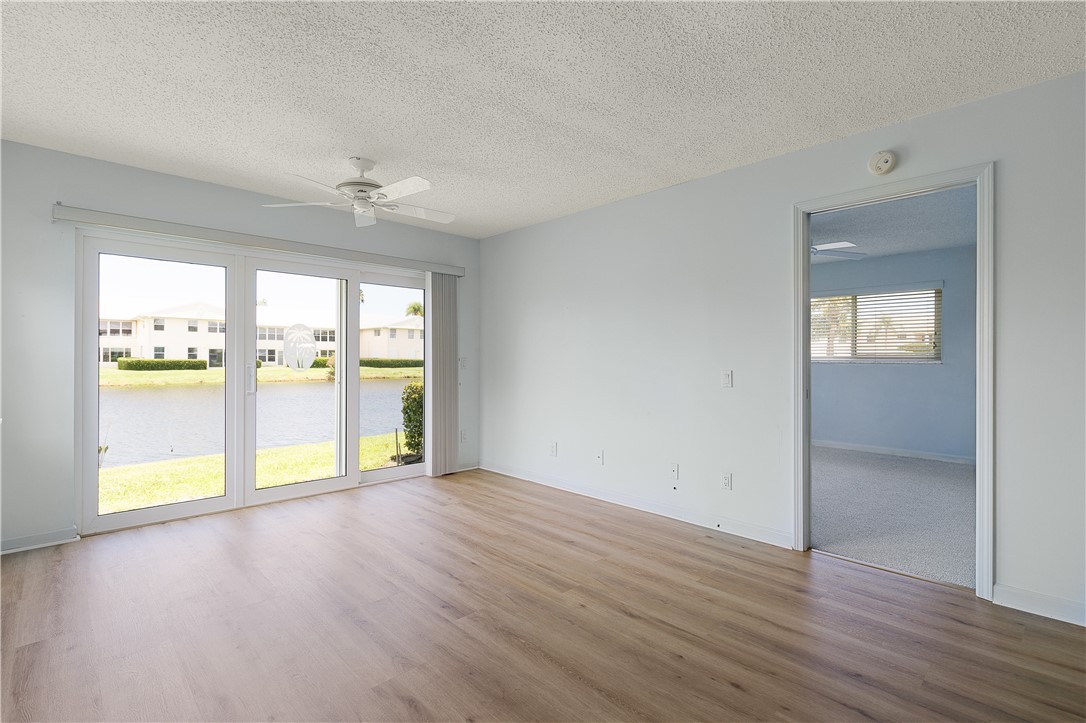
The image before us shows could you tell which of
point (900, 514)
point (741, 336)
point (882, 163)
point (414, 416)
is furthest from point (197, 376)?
point (900, 514)

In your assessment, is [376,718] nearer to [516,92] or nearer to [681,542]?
[681,542]

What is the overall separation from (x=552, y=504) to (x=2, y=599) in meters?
3.42

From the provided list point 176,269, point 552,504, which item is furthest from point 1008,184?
point 176,269

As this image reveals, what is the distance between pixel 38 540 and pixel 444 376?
331 centimetres

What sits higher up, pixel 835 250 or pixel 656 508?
pixel 835 250

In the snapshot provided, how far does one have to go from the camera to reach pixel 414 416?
5.62 meters

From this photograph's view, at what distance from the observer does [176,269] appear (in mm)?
4086

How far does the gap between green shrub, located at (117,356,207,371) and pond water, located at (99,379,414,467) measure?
0.15 m

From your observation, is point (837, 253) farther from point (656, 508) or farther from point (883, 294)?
point (656, 508)

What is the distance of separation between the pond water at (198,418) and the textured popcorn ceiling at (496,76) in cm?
172

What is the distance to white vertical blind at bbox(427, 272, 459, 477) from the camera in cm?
557

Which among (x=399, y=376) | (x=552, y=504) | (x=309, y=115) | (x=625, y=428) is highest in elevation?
(x=309, y=115)

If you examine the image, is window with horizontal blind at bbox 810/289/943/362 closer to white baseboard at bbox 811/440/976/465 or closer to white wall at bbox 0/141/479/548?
white baseboard at bbox 811/440/976/465

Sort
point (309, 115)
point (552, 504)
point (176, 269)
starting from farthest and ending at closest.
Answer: point (552, 504) → point (176, 269) → point (309, 115)
